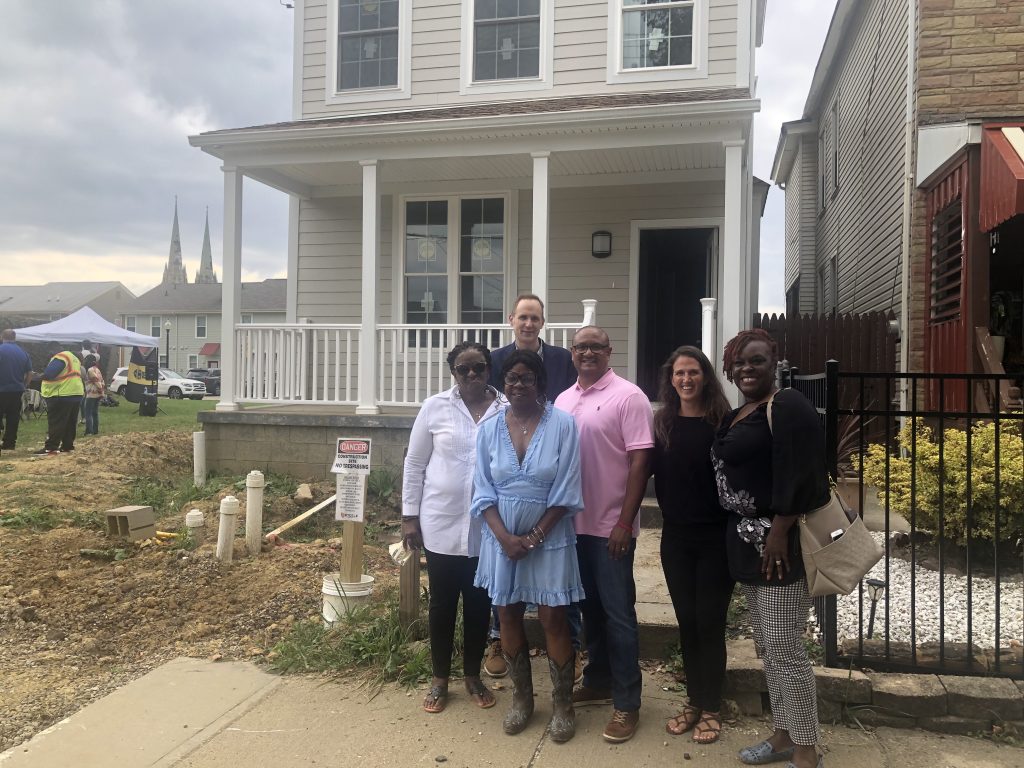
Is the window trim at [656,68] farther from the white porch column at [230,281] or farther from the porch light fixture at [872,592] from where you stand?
the porch light fixture at [872,592]

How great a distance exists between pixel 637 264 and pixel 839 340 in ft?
8.40

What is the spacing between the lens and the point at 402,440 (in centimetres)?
802

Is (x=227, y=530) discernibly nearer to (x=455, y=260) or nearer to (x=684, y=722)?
(x=684, y=722)

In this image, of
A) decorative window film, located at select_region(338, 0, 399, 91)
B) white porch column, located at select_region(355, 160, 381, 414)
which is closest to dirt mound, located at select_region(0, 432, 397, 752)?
white porch column, located at select_region(355, 160, 381, 414)

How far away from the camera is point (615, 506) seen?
10.7ft

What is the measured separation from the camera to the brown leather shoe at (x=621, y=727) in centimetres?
320

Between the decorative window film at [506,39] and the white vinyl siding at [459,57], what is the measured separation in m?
0.23

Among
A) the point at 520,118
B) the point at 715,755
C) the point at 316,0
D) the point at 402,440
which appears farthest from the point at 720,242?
the point at 715,755

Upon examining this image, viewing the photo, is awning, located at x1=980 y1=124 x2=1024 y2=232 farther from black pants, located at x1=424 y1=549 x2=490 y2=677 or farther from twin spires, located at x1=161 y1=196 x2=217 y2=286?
twin spires, located at x1=161 y1=196 x2=217 y2=286

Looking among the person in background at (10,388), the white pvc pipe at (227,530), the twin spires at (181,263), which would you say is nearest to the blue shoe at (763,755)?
the white pvc pipe at (227,530)

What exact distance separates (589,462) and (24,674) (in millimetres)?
3148

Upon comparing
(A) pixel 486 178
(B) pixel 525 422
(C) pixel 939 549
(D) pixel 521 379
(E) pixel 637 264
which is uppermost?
(A) pixel 486 178

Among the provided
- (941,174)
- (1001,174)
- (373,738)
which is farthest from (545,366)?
(941,174)

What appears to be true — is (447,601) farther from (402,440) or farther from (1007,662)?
(402,440)
